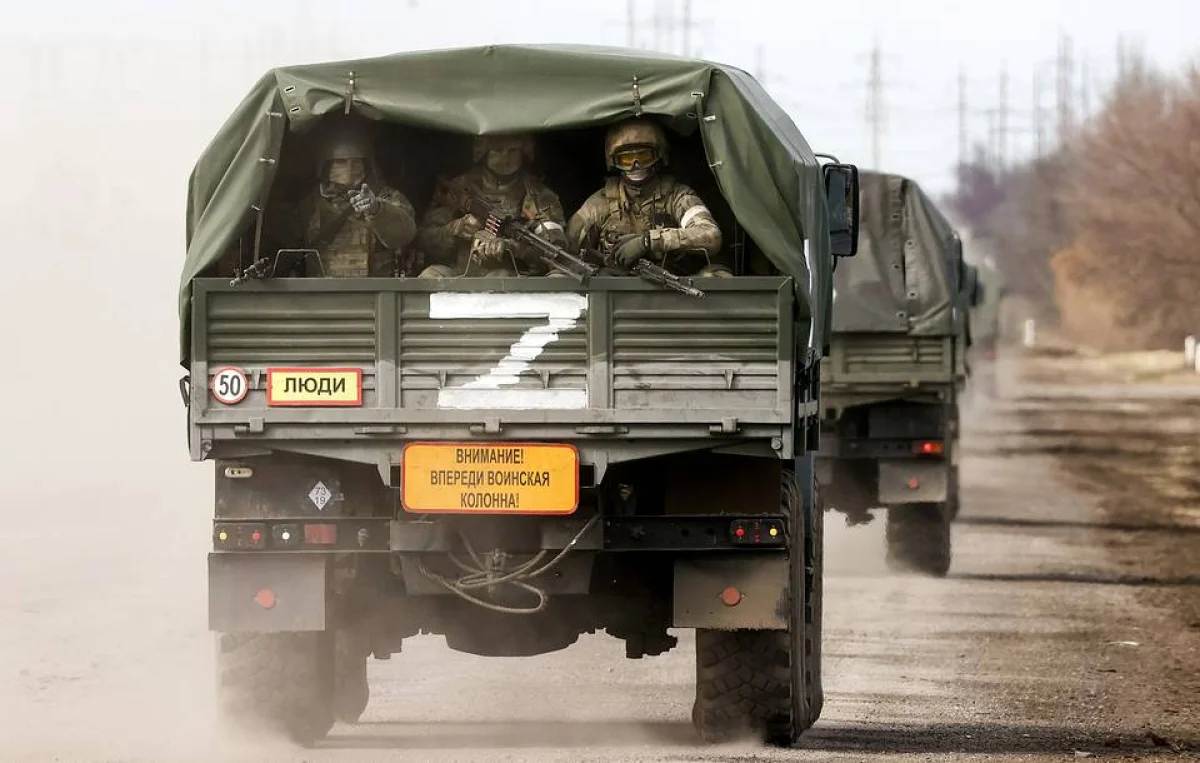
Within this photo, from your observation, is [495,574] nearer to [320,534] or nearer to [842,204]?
[320,534]

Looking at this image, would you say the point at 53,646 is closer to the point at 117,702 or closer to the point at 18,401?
the point at 117,702

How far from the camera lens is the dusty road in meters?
9.78

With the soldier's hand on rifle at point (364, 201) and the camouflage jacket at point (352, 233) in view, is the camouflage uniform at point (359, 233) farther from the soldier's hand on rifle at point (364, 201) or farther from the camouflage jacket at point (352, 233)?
the soldier's hand on rifle at point (364, 201)

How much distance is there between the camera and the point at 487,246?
9.64 meters

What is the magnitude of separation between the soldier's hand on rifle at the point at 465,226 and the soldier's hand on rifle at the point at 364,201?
503mm

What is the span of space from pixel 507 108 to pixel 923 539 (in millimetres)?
9603

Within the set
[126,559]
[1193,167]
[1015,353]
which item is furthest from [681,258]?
[1015,353]

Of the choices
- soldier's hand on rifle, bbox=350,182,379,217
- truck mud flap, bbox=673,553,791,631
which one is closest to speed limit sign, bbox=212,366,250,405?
soldier's hand on rifle, bbox=350,182,379,217

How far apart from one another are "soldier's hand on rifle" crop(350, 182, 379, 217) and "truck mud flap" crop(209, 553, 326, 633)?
1275mm

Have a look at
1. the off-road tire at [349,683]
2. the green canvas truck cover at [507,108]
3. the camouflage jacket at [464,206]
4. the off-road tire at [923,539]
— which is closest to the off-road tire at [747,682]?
the green canvas truck cover at [507,108]

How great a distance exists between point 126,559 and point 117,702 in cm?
739

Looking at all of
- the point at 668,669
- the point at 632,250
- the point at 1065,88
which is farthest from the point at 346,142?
the point at 1065,88

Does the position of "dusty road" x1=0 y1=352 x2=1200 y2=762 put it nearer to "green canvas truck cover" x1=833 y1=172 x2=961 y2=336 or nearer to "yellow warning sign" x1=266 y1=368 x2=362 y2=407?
"yellow warning sign" x1=266 y1=368 x2=362 y2=407

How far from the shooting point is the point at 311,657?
9688mm
